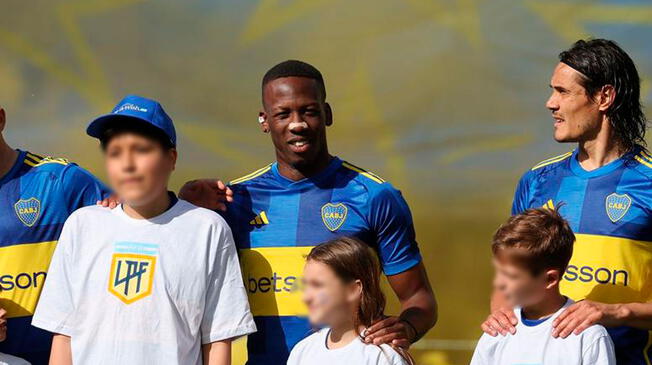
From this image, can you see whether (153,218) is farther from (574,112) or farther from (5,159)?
(574,112)

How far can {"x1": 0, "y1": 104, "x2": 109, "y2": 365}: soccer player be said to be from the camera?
11.0 feet

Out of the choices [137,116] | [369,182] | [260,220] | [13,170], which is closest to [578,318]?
[369,182]

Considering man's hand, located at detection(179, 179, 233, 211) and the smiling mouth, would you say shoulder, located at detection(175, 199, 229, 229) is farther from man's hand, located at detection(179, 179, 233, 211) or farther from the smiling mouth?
the smiling mouth

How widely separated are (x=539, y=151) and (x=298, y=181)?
251 cm

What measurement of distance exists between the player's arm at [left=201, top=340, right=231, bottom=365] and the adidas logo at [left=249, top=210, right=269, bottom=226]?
506 mm

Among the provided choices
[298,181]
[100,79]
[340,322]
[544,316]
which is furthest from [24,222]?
[100,79]

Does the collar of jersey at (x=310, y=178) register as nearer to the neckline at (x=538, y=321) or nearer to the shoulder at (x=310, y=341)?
the shoulder at (x=310, y=341)

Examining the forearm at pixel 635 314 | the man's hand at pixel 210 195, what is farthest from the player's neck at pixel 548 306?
the man's hand at pixel 210 195

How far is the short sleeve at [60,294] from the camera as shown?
295 cm

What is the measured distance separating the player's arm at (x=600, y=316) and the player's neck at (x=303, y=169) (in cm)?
93

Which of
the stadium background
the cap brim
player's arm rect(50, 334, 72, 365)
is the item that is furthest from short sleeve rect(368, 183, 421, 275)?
the stadium background

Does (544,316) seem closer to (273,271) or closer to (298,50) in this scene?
(273,271)

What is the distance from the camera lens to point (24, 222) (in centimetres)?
336

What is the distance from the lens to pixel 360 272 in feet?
9.59
